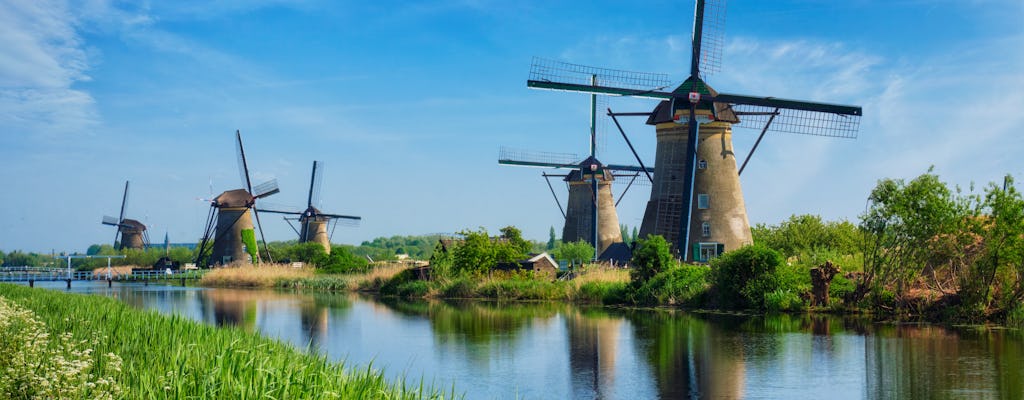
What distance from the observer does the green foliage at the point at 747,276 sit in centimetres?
2419

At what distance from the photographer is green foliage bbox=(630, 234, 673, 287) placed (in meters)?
27.8

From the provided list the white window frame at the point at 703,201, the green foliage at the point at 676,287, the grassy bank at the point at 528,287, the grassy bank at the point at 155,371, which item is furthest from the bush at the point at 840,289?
the grassy bank at the point at 155,371

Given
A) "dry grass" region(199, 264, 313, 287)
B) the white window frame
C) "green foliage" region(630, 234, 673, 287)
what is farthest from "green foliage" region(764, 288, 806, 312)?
"dry grass" region(199, 264, 313, 287)

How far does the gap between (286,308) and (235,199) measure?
31.7 meters

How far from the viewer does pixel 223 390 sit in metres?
6.80

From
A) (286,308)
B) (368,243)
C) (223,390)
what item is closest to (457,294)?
(286,308)

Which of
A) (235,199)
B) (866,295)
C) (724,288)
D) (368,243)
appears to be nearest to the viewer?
(866,295)

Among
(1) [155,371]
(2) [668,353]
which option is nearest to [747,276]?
(2) [668,353]

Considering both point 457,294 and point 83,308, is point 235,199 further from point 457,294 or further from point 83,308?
point 83,308

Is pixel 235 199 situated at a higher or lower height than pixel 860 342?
higher

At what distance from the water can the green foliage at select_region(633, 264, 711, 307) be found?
4.44 feet

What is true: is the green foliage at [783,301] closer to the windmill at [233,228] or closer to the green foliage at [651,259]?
the green foliage at [651,259]

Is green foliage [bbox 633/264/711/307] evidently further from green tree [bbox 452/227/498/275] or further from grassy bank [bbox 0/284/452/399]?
grassy bank [bbox 0/284/452/399]

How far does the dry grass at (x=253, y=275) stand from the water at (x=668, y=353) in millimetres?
22650
